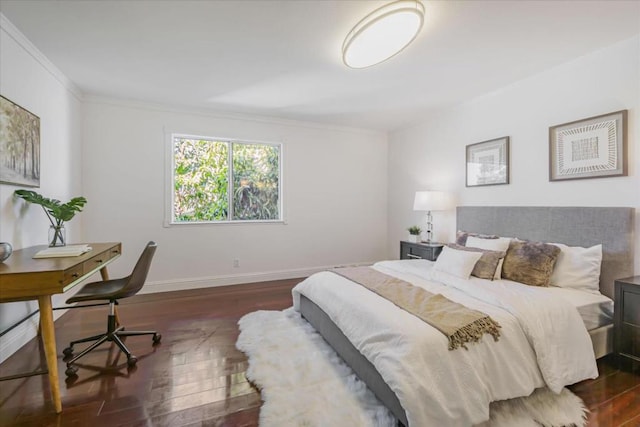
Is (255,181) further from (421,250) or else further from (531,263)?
(531,263)

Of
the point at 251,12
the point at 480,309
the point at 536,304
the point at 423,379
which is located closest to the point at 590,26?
the point at 536,304

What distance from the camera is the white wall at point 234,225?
370cm

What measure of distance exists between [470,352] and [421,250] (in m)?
2.33

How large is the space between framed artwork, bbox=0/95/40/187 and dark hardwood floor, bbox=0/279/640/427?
1.41 metres

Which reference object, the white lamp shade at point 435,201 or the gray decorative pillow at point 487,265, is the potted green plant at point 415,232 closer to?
the white lamp shade at point 435,201

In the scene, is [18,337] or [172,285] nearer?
[18,337]

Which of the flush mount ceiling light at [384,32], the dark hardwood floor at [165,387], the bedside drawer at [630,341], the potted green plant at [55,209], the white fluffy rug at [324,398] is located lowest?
the dark hardwood floor at [165,387]

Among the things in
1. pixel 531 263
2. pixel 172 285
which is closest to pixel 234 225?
pixel 172 285

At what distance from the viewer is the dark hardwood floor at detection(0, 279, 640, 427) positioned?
1640 millimetres

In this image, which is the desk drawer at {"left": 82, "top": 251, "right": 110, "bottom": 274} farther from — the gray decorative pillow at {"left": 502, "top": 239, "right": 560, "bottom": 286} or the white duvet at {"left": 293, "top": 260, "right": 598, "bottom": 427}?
the gray decorative pillow at {"left": 502, "top": 239, "right": 560, "bottom": 286}

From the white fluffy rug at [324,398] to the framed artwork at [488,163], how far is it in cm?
226

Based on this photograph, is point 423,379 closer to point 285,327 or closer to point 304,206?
point 285,327

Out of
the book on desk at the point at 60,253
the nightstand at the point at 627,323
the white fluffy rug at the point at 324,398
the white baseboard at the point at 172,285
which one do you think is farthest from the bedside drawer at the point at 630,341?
the book on desk at the point at 60,253

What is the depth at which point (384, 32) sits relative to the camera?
6.60ft
